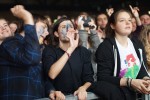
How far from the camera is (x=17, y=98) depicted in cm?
326

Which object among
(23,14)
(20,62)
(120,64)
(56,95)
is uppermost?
(23,14)

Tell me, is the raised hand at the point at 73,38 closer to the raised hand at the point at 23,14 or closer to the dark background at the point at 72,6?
the raised hand at the point at 23,14

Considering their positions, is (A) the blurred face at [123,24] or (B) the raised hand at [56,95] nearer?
(B) the raised hand at [56,95]

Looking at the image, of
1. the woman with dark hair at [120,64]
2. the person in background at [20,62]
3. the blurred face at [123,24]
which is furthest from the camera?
the blurred face at [123,24]

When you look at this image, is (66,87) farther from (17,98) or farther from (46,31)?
(46,31)

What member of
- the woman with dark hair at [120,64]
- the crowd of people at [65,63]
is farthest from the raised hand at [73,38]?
the woman with dark hair at [120,64]

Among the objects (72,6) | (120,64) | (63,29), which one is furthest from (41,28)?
(72,6)

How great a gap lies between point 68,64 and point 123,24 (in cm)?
68

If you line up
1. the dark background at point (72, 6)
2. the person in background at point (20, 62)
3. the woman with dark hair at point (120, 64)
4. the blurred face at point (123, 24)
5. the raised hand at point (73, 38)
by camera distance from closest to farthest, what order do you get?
the person in background at point (20, 62), the woman with dark hair at point (120, 64), the raised hand at point (73, 38), the blurred face at point (123, 24), the dark background at point (72, 6)

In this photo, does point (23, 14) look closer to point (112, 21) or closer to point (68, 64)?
point (68, 64)

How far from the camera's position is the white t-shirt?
3668 millimetres

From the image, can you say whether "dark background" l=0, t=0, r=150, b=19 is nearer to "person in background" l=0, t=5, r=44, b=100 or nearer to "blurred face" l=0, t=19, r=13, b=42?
"blurred face" l=0, t=19, r=13, b=42

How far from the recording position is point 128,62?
12.1 ft

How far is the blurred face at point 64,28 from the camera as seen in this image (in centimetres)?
385
